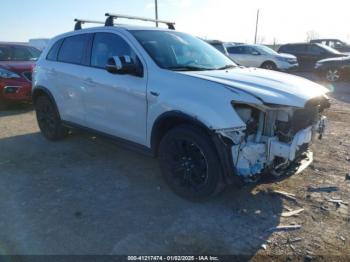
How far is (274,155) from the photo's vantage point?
3.50 metres

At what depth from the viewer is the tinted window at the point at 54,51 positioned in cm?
587

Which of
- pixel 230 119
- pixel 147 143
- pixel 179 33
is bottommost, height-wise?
pixel 147 143

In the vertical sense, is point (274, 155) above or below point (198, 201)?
above

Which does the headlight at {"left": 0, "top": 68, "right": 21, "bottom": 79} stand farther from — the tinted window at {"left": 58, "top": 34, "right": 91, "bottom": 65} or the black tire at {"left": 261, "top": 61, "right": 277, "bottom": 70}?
the black tire at {"left": 261, "top": 61, "right": 277, "bottom": 70}

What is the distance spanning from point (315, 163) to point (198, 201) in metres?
2.18

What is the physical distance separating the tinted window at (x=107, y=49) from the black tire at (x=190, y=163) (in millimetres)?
1165

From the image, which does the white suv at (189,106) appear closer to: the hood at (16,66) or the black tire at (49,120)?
the black tire at (49,120)

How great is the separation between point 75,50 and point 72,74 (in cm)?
40

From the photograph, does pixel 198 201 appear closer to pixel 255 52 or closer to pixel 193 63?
pixel 193 63

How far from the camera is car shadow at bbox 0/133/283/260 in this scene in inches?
126

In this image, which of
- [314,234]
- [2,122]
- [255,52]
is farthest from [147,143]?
[255,52]

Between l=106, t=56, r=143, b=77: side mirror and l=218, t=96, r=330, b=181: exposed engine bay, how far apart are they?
4.45 ft

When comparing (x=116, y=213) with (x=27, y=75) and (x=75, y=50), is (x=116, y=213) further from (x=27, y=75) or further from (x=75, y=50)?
(x=27, y=75)

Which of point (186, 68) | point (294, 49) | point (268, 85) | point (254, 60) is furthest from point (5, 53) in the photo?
point (294, 49)
